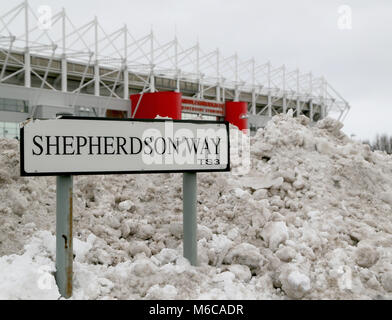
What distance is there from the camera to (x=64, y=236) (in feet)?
10.8

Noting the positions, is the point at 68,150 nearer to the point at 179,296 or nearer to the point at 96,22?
the point at 179,296

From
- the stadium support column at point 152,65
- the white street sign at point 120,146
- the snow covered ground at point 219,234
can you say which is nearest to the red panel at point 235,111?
the stadium support column at point 152,65

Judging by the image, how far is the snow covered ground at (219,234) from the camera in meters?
3.39

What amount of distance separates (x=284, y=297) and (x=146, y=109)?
26.9 metres

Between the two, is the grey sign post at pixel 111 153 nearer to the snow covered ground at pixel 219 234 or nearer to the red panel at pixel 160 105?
the snow covered ground at pixel 219 234

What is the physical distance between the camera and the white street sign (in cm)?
326

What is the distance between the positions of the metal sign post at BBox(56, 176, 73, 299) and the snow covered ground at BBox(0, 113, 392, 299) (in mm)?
91

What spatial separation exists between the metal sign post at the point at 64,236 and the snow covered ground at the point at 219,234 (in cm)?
9

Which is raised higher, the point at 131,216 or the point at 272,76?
the point at 272,76

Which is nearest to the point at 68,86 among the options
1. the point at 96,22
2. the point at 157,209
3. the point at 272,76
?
the point at 96,22

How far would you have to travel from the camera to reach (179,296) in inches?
128

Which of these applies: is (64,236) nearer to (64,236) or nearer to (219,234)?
(64,236)

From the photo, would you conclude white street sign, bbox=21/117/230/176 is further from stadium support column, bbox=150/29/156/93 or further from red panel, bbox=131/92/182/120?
stadium support column, bbox=150/29/156/93

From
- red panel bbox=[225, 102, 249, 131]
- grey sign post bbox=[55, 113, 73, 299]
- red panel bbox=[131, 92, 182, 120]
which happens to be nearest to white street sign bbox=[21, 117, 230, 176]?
grey sign post bbox=[55, 113, 73, 299]
